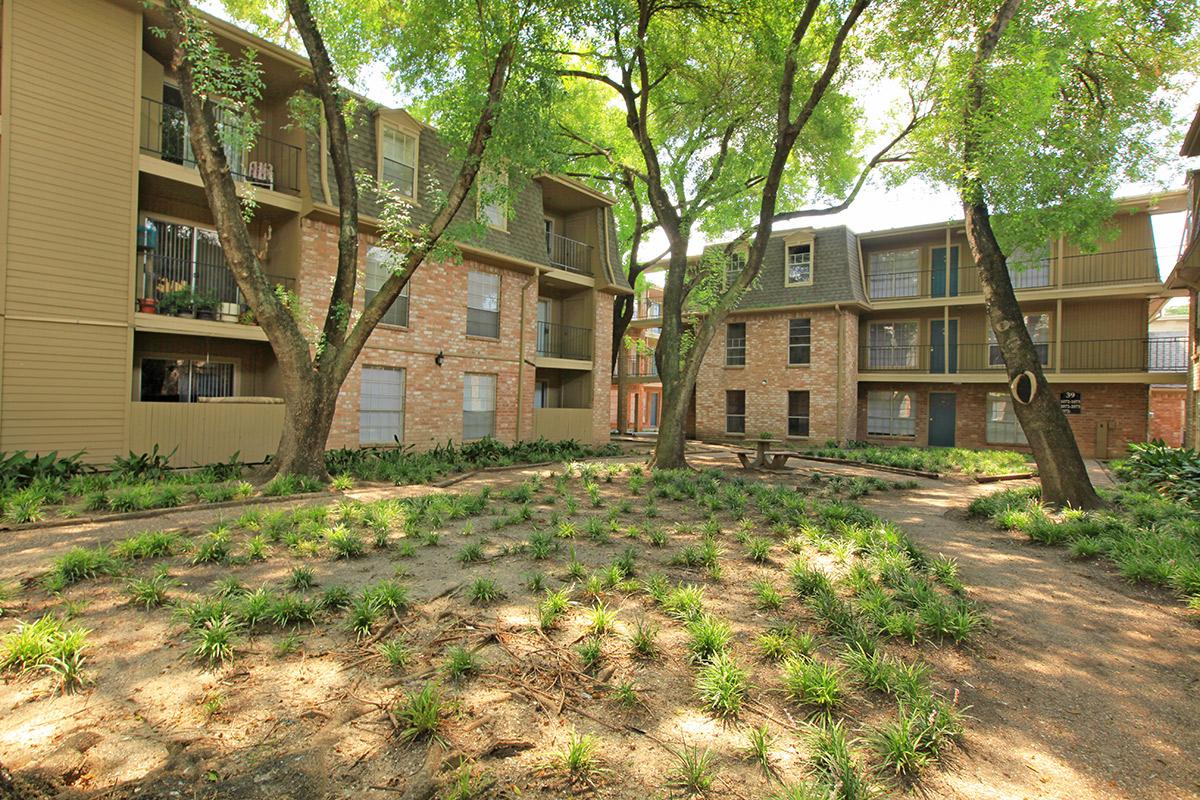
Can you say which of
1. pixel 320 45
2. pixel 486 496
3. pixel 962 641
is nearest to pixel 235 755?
pixel 962 641

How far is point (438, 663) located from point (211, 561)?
293cm

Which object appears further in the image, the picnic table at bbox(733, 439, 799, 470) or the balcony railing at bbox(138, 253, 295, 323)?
the picnic table at bbox(733, 439, 799, 470)

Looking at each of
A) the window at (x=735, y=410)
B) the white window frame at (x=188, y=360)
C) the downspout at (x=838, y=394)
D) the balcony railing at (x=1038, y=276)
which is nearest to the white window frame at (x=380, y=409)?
the white window frame at (x=188, y=360)

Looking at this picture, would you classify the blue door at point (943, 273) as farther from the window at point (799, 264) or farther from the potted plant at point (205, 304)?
the potted plant at point (205, 304)

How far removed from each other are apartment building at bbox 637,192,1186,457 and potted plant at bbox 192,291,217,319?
15650mm

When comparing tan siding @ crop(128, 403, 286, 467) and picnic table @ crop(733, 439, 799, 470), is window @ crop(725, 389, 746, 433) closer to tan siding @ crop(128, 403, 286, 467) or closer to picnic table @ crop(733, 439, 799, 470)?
picnic table @ crop(733, 439, 799, 470)

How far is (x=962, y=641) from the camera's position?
12.7 feet

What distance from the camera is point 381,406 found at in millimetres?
13672

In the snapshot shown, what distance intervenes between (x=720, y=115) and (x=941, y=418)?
14207mm

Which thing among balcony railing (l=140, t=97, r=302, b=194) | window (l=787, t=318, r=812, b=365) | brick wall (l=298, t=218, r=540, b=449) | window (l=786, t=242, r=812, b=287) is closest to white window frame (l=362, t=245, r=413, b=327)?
brick wall (l=298, t=218, r=540, b=449)

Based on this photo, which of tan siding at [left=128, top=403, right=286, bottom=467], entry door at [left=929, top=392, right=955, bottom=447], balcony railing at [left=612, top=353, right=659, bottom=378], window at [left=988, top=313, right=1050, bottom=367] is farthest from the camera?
balcony railing at [left=612, top=353, right=659, bottom=378]

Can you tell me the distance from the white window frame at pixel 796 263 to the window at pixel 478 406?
12.9m

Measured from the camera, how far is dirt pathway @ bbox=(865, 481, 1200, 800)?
8.54 feet

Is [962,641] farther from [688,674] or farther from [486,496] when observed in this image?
[486,496]
